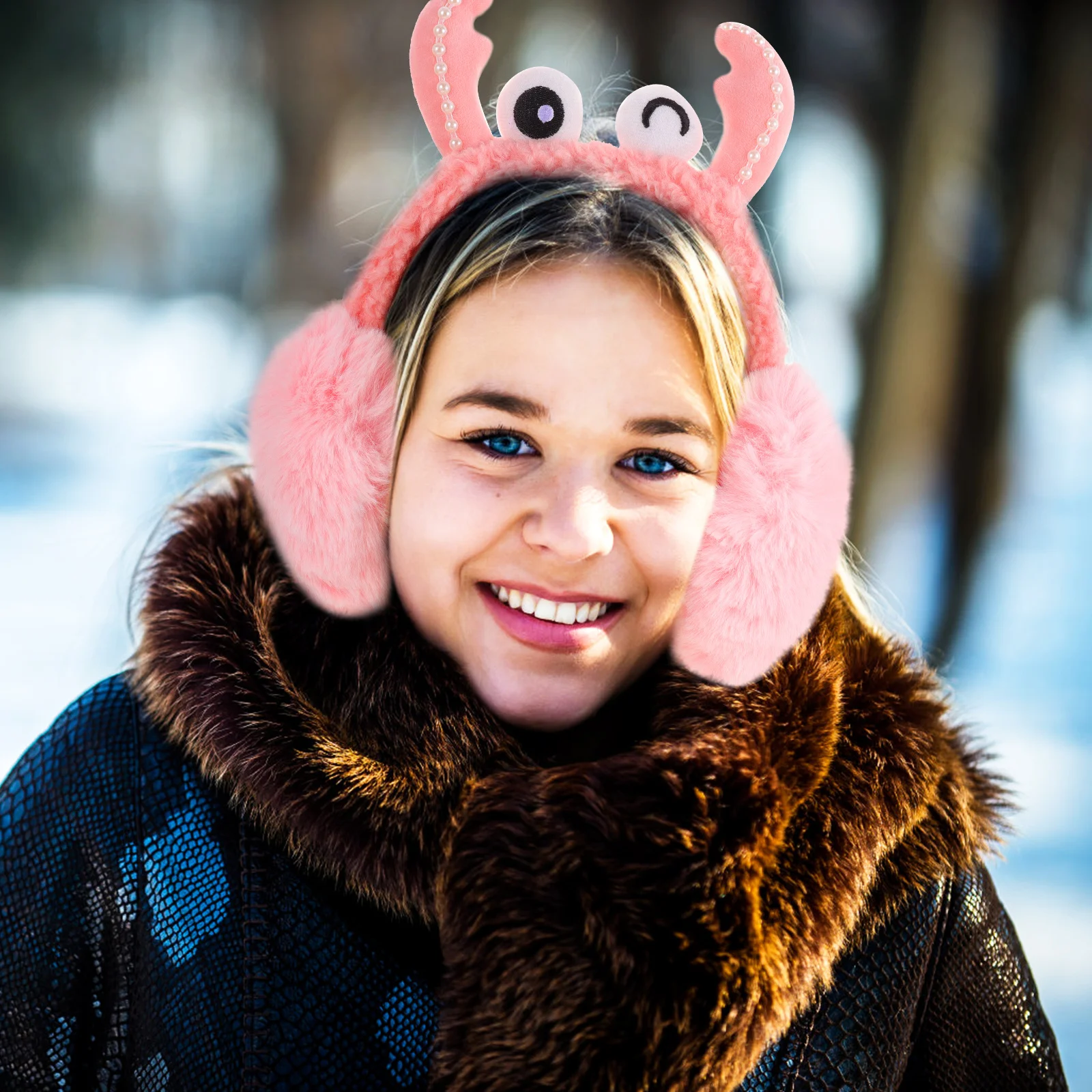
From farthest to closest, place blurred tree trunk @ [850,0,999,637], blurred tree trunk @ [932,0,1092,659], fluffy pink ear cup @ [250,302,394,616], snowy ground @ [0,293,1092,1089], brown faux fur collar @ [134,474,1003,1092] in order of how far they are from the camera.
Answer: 1. blurred tree trunk @ [932,0,1092,659]
2. blurred tree trunk @ [850,0,999,637]
3. snowy ground @ [0,293,1092,1089]
4. fluffy pink ear cup @ [250,302,394,616]
5. brown faux fur collar @ [134,474,1003,1092]

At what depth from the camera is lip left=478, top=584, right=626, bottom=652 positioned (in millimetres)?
1391

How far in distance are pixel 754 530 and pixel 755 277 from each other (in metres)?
0.34

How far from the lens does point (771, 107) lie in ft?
5.01

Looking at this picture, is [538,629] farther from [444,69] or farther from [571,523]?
[444,69]

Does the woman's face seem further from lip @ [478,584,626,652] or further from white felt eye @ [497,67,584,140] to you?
white felt eye @ [497,67,584,140]

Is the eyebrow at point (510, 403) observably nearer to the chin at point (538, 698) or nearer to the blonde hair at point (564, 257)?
the blonde hair at point (564, 257)

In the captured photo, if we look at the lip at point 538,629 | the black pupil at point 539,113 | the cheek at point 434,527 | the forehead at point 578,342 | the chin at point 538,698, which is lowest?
the chin at point 538,698

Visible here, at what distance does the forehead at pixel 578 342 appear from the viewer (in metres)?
1.33

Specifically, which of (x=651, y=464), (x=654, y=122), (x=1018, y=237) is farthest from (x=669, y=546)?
(x=1018, y=237)

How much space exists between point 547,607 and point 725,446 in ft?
1.08

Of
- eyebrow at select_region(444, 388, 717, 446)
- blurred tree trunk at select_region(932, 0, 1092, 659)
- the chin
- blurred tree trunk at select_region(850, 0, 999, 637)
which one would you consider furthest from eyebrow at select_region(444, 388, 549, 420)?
blurred tree trunk at select_region(932, 0, 1092, 659)

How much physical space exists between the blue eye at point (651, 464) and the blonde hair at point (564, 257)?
0.33ft

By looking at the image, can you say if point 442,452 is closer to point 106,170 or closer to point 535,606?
point 535,606

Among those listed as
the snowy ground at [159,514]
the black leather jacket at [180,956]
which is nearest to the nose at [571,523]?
the black leather jacket at [180,956]
